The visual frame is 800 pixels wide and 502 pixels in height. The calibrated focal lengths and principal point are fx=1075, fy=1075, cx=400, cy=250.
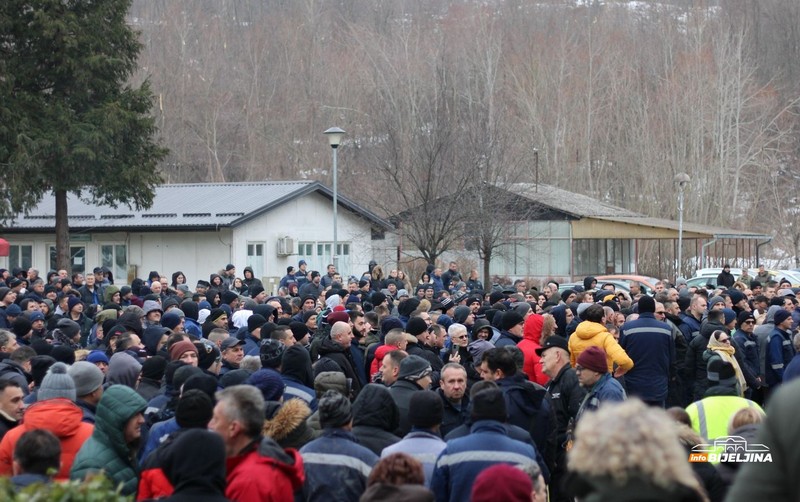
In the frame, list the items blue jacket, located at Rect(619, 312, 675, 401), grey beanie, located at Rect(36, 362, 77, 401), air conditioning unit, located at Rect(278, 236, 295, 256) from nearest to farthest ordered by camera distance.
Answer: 1. grey beanie, located at Rect(36, 362, 77, 401)
2. blue jacket, located at Rect(619, 312, 675, 401)
3. air conditioning unit, located at Rect(278, 236, 295, 256)

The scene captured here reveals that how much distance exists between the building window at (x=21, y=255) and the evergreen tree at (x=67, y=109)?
751cm

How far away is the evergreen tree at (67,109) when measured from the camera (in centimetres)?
3072

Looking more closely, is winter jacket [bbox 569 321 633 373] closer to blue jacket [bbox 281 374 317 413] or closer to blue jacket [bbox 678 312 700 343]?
blue jacket [bbox 281 374 317 413]

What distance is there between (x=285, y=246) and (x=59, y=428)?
31.0 metres

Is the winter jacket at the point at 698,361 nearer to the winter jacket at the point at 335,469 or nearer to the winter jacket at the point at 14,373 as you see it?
the winter jacket at the point at 335,469

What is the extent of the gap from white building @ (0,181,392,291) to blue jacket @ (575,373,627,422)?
28064 millimetres

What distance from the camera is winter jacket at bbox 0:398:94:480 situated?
21.1 ft

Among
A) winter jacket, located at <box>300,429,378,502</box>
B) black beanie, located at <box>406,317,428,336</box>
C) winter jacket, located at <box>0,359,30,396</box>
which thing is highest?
black beanie, located at <box>406,317,428,336</box>

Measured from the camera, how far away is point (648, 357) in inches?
470

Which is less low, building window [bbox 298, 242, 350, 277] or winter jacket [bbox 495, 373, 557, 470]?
building window [bbox 298, 242, 350, 277]

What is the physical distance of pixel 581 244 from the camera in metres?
46.5

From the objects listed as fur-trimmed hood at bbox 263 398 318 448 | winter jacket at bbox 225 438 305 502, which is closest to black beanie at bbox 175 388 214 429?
winter jacket at bbox 225 438 305 502

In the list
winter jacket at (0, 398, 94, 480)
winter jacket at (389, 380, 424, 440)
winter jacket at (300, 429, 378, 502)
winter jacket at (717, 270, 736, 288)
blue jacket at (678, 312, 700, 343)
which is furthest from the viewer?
winter jacket at (717, 270, 736, 288)

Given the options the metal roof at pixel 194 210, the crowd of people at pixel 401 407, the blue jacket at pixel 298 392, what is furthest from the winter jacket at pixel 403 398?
the metal roof at pixel 194 210
